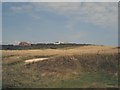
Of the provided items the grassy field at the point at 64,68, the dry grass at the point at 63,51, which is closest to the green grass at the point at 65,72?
the grassy field at the point at 64,68

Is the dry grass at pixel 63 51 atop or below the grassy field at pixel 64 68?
atop

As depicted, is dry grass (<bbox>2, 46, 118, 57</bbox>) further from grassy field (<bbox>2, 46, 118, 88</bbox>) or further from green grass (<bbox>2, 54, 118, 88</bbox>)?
green grass (<bbox>2, 54, 118, 88</bbox>)

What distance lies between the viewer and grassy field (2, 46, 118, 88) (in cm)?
1725

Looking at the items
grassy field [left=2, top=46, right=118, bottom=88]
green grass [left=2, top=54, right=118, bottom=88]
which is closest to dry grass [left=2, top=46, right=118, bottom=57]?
grassy field [left=2, top=46, right=118, bottom=88]

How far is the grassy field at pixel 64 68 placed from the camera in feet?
56.6

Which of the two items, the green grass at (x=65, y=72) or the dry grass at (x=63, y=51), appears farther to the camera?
the dry grass at (x=63, y=51)

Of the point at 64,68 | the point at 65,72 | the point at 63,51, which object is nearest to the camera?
the point at 65,72

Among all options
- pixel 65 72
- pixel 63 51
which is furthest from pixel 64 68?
pixel 63 51

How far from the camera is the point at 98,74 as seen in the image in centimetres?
1792

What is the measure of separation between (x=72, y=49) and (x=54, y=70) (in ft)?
9.89

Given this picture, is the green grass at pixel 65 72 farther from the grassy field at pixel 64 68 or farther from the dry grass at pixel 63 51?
the dry grass at pixel 63 51

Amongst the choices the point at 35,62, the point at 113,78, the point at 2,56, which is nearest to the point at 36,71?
the point at 35,62

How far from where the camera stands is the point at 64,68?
18.5 meters

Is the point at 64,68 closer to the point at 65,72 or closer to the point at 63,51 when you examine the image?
the point at 65,72
